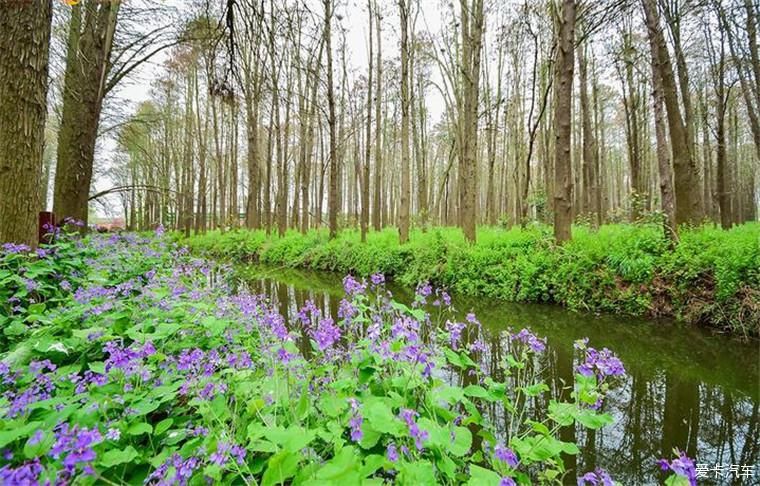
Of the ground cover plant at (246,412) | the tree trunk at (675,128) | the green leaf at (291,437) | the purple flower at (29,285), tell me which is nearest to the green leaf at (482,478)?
the ground cover plant at (246,412)

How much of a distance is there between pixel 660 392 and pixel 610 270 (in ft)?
10.8

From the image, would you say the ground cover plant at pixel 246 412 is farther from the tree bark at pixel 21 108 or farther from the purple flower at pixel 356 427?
the tree bark at pixel 21 108

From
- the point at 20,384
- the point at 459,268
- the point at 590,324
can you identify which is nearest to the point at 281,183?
Answer: the point at 459,268

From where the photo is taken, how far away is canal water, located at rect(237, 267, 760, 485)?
2209 millimetres

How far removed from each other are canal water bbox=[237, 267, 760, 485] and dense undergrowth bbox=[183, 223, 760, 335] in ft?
1.12

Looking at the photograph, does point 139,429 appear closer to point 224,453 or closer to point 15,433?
point 15,433

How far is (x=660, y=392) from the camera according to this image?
303 centimetres

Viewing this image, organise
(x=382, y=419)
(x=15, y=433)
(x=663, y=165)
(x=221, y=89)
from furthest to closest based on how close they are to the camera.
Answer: (x=663, y=165)
(x=221, y=89)
(x=382, y=419)
(x=15, y=433)

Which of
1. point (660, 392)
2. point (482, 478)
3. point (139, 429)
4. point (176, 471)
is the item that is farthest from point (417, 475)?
point (660, 392)

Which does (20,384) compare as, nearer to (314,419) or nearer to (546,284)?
(314,419)

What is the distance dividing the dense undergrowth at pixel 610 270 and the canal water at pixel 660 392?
340 millimetres

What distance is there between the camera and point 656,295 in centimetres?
535

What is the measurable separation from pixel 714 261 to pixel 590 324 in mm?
1732

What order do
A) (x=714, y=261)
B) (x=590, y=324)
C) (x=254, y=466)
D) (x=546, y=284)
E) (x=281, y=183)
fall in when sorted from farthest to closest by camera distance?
(x=281, y=183) < (x=546, y=284) < (x=590, y=324) < (x=714, y=261) < (x=254, y=466)
